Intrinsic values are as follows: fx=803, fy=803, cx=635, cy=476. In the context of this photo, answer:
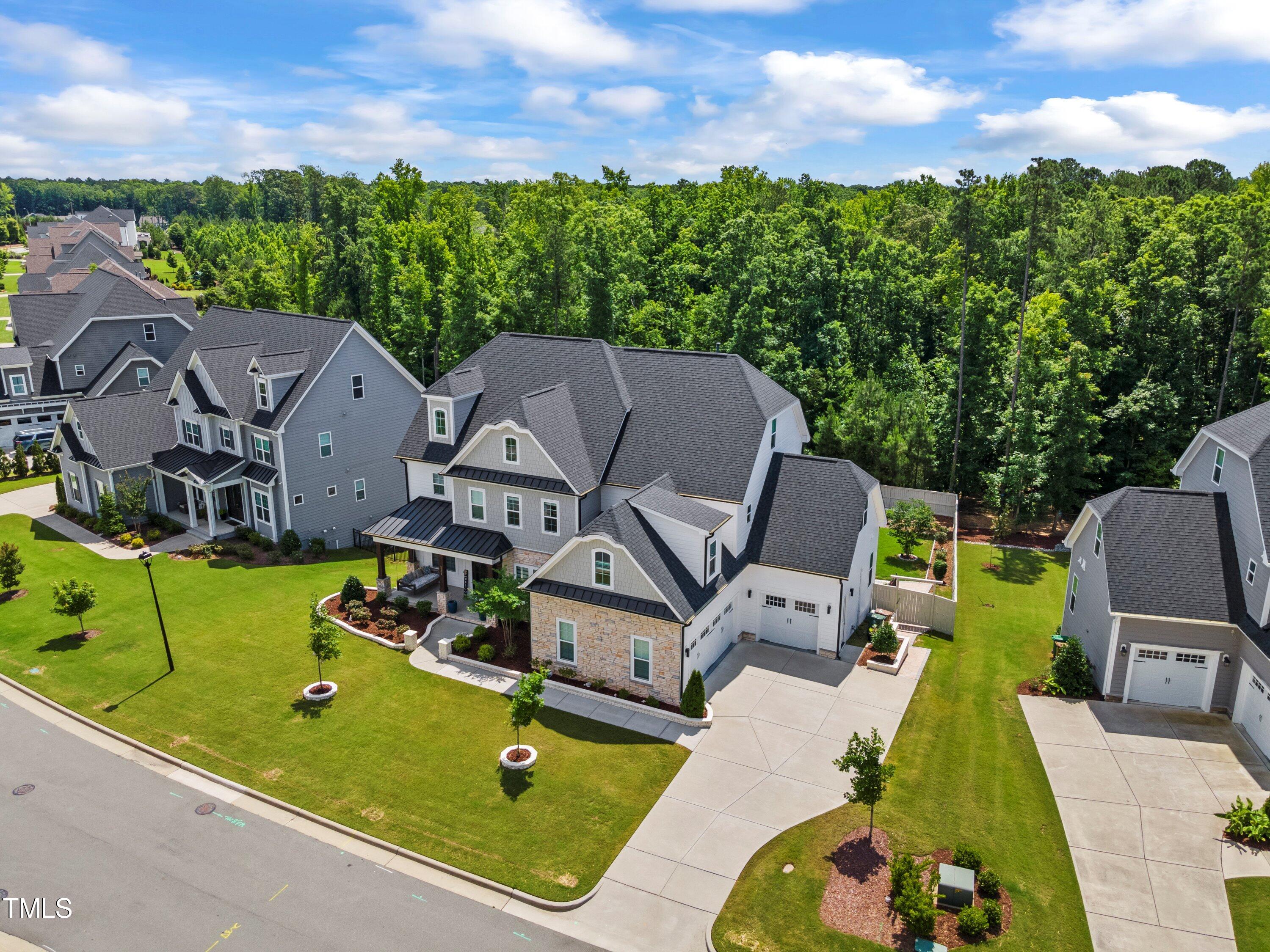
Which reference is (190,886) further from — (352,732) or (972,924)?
(972,924)

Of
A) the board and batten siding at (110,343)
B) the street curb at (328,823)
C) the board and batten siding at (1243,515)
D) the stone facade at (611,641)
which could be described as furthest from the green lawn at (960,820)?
the board and batten siding at (110,343)

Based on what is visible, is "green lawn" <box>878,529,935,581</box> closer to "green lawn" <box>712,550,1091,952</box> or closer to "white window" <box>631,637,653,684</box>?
"green lawn" <box>712,550,1091,952</box>

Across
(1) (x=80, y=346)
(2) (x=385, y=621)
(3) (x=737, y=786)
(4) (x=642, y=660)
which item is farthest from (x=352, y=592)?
(1) (x=80, y=346)

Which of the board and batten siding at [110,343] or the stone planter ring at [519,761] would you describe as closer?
the stone planter ring at [519,761]

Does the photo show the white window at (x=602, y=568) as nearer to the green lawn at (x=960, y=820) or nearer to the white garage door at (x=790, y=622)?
the white garage door at (x=790, y=622)

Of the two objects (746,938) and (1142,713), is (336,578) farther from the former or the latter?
(1142,713)

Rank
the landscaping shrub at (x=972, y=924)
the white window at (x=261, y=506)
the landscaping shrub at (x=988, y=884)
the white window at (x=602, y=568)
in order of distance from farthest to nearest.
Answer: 1. the white window at (x=261, y=506)
2. the white window at (x=602, y=568)
3. the landscaping shrub at (x=988, y=884)
4. the landscaping shrub at (x=972, y=924)

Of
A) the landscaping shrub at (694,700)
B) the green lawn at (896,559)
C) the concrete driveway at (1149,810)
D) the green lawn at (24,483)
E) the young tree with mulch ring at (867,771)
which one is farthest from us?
the green lawn at (24,483)
